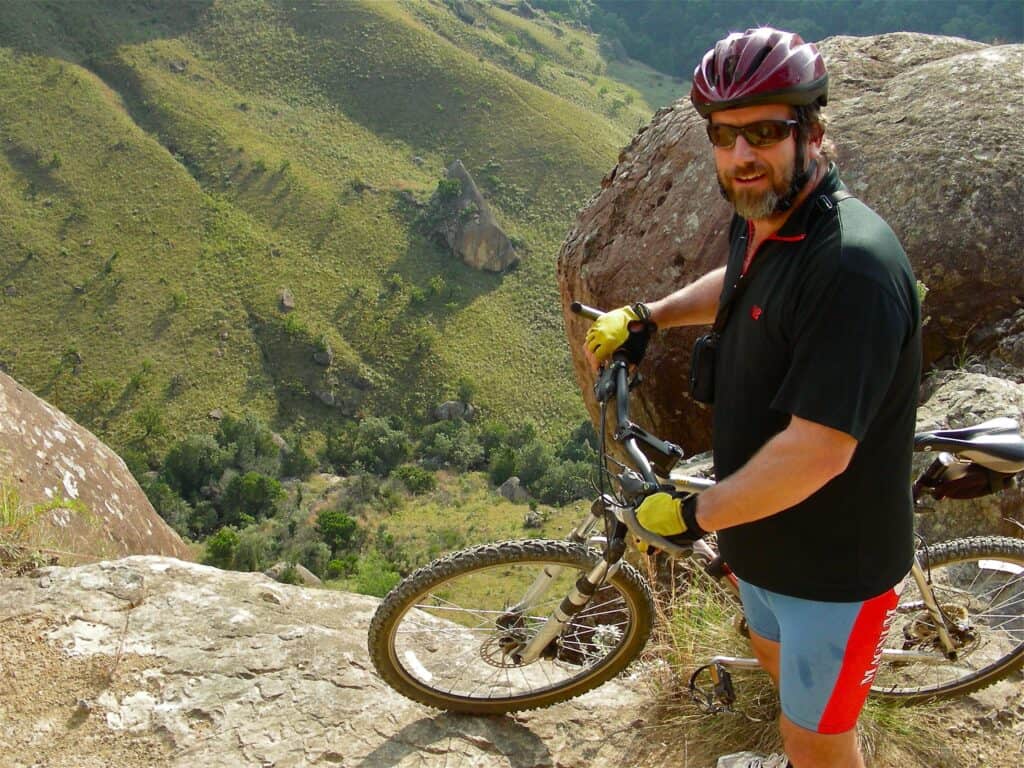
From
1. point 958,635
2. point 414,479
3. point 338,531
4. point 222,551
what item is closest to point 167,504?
point 338,531

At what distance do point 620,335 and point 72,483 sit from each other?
4.70 metres

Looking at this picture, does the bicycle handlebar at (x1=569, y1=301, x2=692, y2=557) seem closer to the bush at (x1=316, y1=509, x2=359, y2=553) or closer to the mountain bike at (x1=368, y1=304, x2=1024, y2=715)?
the mountain bike at (x1=368, y1=304, x2=1024, y2=715)

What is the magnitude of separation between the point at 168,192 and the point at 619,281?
6061 cm

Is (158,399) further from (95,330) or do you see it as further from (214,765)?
(214,765)

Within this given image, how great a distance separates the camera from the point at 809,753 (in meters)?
2.41

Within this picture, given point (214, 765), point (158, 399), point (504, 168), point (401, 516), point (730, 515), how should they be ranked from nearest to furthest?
1. point (730, 515)
2. point (214, 765)
3. point (401, 516)
4. point (158, 399)
5. point (504, 168)

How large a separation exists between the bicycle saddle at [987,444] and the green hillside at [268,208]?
162 ft

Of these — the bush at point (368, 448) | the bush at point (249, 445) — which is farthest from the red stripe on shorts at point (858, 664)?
the bush at point (368, 448)

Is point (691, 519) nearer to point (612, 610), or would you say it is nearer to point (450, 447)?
point (612, 610)

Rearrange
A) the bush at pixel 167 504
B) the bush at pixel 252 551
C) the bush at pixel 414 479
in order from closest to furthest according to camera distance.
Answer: the bush at pixel 252 551, the bush at pixel 167 504, the bush at pixel 414 479

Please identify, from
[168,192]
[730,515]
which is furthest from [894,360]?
[168,192]

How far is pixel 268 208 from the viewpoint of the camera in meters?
64.1

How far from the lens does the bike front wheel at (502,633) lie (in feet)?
10.2

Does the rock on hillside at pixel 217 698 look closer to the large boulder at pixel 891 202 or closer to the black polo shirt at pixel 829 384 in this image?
the black polo shirt at pixel 829 384
